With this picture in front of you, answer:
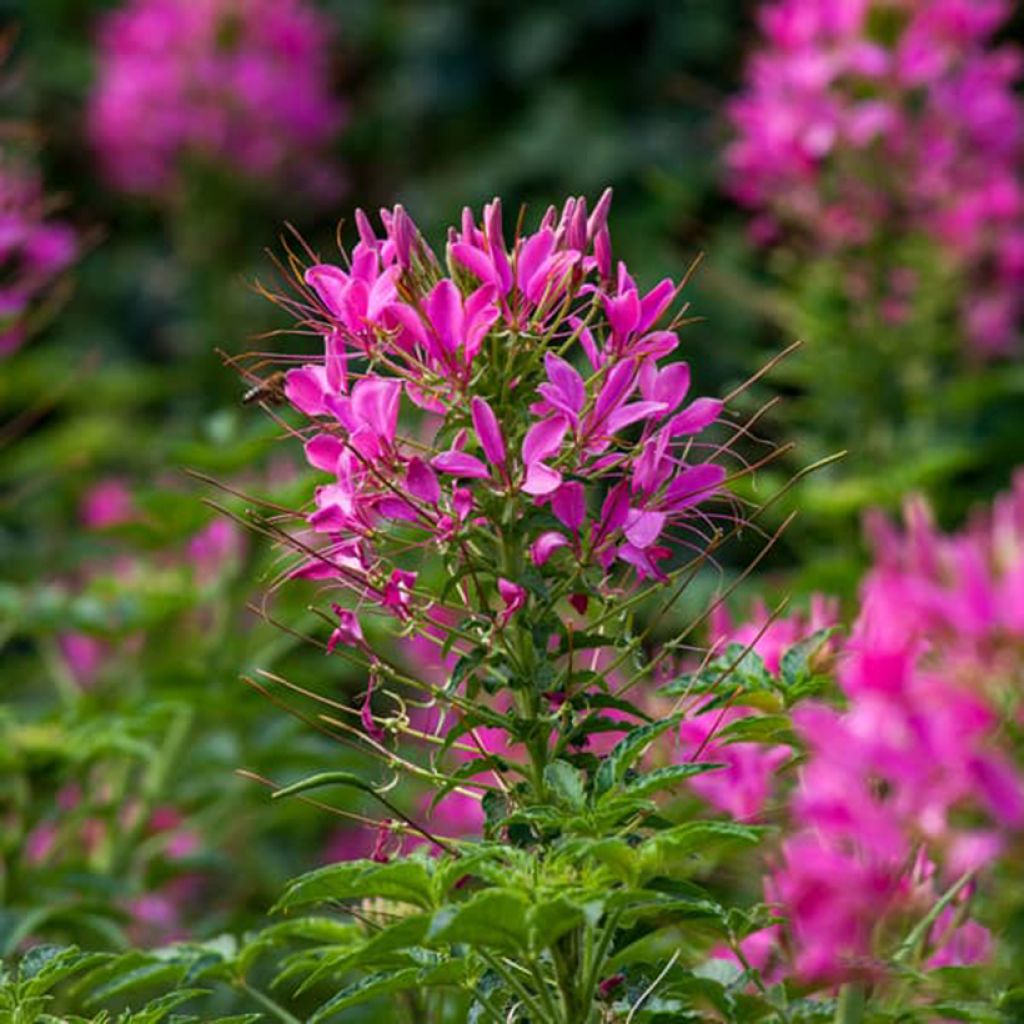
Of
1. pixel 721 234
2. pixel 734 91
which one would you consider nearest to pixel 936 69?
pixel 721 234

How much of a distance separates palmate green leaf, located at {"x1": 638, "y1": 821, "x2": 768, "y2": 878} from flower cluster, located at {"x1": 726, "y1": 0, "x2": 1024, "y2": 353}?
1.64 m

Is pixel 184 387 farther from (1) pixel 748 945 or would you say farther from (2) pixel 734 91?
(1) pixel 748 945

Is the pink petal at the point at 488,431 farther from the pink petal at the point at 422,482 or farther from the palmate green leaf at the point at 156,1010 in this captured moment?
the palmate green leaf at the point at 156,1010

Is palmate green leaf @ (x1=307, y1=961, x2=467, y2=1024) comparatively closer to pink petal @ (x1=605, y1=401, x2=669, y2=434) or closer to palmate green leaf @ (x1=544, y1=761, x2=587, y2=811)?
palmate green leaf @ (x1=544, y1=761, x2=587, y2=811)

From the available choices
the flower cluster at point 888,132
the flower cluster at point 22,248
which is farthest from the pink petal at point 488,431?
the flower cluster at point 888,132

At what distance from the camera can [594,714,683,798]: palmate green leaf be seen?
3.24ft

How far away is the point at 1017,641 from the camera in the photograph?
820mm

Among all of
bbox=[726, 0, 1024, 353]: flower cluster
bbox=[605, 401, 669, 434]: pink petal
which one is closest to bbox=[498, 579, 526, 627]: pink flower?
bbox=[605, 401, 669, 434]: pink petal

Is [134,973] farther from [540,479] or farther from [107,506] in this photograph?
[107,506]

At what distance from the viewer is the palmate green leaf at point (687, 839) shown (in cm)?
95

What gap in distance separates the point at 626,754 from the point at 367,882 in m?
0.16

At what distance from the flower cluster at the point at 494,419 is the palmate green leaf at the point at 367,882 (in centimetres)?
15

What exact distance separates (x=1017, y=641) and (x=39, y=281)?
60.1 inches

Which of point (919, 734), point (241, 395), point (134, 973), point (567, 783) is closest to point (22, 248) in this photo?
point (241, 395)
